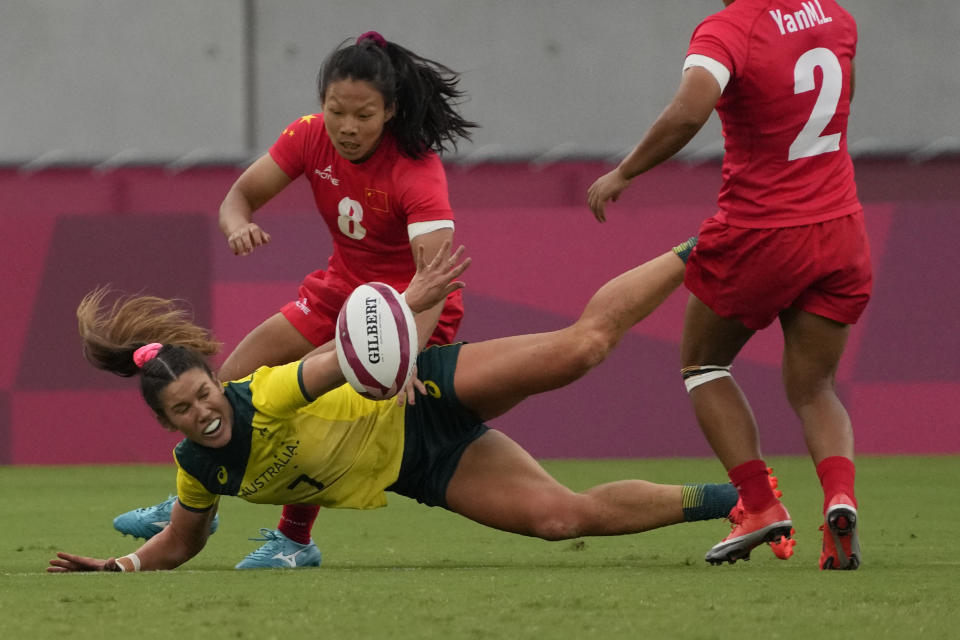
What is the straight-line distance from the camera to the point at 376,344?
3.91m

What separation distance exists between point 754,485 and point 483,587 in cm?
98

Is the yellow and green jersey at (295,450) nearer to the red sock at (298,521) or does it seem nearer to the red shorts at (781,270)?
the red sock at (298,521)

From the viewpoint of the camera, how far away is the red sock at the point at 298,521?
482cm

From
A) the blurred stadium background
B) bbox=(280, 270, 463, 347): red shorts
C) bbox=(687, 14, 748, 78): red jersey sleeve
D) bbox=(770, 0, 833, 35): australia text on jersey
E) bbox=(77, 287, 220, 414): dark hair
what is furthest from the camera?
the blurred stadium background

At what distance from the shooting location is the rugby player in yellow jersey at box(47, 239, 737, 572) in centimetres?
420

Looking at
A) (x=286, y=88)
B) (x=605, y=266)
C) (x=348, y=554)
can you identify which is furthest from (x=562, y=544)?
(x=286, y=88)

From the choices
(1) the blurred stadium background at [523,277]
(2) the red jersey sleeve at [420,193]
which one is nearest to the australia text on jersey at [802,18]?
(2) the red jersey sleeve at [420,193]

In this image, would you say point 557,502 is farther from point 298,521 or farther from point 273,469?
point 298,521

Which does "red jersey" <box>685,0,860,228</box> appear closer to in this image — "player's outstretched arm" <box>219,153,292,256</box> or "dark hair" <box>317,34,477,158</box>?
Answer: "dark hair" <box>317,34,477,158</box>

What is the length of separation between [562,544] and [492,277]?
12.7ft

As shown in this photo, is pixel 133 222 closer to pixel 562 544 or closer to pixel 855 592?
pixel 562 544

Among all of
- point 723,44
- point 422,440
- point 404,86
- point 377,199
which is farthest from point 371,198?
point 723,44

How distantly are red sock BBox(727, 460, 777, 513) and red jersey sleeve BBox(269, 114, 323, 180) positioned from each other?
68.4 inches

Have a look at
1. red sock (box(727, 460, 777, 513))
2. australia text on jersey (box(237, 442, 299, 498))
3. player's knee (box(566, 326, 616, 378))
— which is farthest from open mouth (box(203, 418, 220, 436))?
red sock (box(727, 460, 777, 513))
